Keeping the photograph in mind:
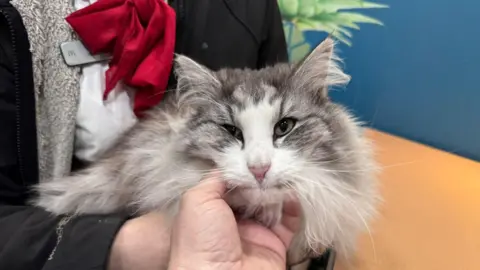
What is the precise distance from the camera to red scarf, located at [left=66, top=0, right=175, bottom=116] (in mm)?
1146

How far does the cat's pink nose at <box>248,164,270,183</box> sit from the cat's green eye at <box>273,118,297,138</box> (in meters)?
0.09

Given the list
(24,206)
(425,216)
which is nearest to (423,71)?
(425,216)

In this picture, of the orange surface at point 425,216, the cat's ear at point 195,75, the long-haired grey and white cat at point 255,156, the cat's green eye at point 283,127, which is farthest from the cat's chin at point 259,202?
the orange surface at point 425,216

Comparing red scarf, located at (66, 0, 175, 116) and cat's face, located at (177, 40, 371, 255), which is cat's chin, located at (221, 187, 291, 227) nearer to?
cat's face, located at (177, 40, 371, 255)

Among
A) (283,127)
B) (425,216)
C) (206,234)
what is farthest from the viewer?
(425,216)

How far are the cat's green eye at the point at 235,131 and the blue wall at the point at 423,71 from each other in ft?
3.90

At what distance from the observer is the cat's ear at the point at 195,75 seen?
1045 millimetres

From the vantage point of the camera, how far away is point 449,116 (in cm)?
192

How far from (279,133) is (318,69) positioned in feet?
0.57

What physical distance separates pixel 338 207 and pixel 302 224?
83mm

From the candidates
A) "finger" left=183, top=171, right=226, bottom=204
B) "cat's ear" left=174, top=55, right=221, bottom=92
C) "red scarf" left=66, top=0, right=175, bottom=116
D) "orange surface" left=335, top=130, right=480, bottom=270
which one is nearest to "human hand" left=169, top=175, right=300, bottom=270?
"finger" left=183, top=171, right=226, bottom=204

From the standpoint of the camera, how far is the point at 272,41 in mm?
1485

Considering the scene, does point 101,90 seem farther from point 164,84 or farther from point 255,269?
point 255,269

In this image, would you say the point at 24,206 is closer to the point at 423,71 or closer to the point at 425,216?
the point at 425,216
